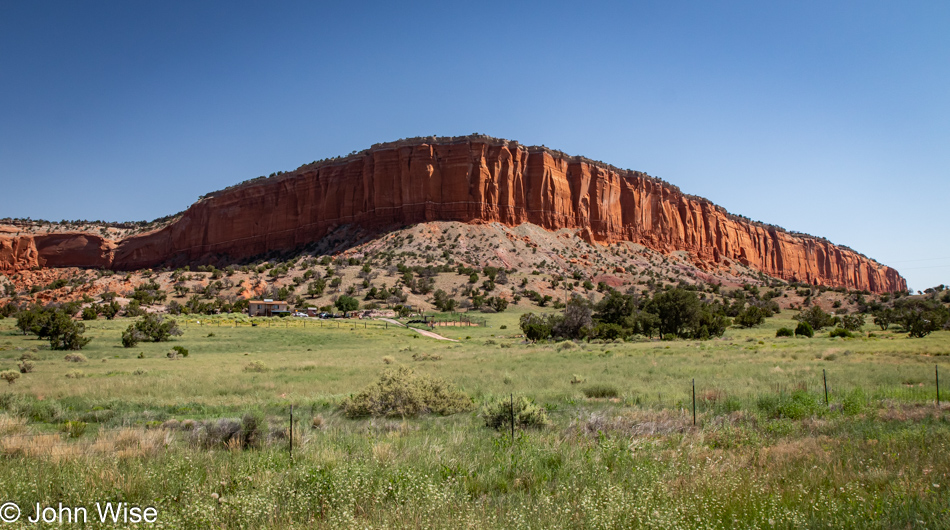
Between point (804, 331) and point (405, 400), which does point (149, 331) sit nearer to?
point (405, 400)

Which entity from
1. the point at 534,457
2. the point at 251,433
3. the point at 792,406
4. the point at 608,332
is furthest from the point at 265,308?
the point at 534,457

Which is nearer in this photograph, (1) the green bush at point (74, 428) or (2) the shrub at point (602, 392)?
(1) the green bush at point (74, 428)

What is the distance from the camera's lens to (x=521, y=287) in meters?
69.1

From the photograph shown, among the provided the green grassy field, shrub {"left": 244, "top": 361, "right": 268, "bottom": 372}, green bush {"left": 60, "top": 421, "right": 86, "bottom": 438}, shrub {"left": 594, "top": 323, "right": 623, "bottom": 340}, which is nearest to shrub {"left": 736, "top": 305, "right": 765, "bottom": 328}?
shrub {"left": 594, "top": 323, "right": 623, "bottom": 340}

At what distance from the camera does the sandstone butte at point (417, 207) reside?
88.4 metres

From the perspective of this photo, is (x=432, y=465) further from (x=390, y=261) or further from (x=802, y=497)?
(x=390, y=261)

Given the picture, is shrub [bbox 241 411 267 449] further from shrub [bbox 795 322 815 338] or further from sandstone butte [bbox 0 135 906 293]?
sandstone butte [bbox 0 135 906 293]

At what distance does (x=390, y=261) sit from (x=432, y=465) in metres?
69.0

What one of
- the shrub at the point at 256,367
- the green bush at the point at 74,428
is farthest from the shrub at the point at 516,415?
the shrub at the point at 256,367

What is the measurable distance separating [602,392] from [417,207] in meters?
76.6

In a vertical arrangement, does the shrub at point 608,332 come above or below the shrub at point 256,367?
above

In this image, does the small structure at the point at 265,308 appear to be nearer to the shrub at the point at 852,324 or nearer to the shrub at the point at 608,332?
the shrub at the point at 608,332

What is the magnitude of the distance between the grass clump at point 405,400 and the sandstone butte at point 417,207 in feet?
247

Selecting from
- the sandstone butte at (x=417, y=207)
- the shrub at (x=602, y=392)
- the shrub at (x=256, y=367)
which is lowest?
the shrub at (x=256, y=367)
